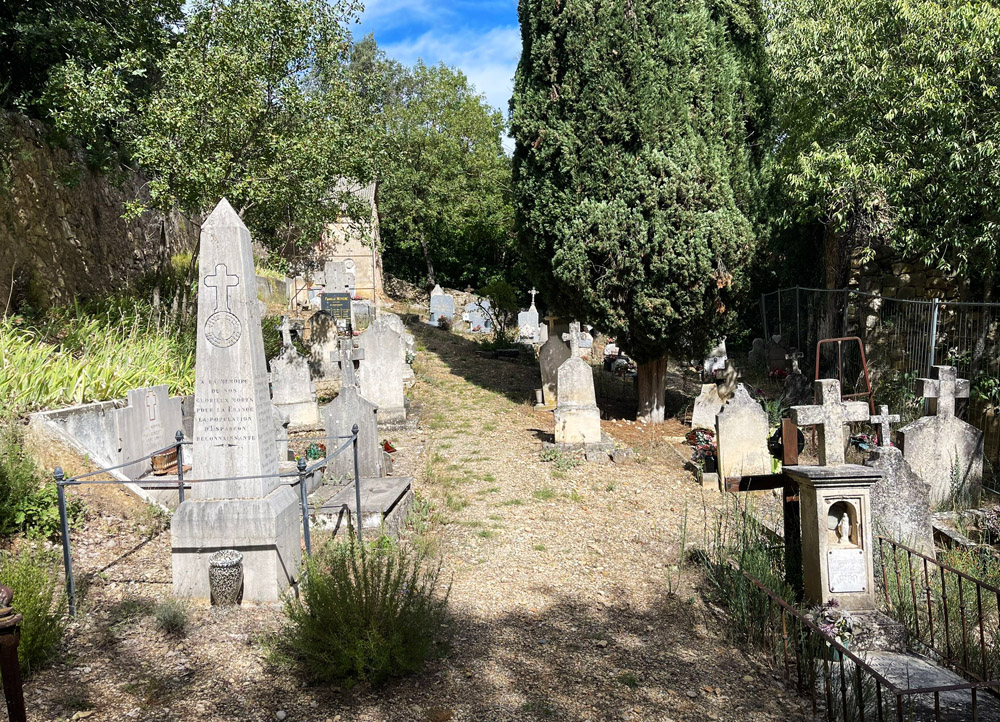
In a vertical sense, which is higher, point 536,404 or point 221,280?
point 221,280

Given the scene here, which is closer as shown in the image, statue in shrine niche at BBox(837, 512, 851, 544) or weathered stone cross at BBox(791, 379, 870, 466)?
statue in shrine niche at BBox(837, 512, 851, 544)

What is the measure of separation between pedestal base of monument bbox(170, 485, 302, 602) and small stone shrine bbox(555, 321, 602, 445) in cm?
578

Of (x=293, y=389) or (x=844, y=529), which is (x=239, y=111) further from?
(x=844, y=529)

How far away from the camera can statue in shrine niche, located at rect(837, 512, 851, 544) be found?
5.29 metres

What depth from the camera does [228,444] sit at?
204 inches

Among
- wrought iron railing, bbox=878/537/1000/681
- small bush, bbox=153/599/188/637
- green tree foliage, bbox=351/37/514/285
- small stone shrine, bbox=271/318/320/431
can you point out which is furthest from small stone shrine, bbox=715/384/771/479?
green tree foliage, bbox=351/37/514/285

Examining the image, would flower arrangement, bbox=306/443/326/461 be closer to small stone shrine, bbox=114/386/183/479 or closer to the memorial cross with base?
small stone shrine, bbox=114/386/183/479

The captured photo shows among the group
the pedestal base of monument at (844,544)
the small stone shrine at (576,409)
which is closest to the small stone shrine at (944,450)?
the pedestal base of monument at (844,544)

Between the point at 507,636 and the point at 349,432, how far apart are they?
3.98 metres

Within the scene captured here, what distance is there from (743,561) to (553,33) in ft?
32.1

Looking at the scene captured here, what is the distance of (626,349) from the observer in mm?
12094

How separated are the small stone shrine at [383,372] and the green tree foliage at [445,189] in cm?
1744

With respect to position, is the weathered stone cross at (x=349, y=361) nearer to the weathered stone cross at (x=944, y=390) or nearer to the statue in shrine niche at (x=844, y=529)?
the statue in shrine niche at (x=844, y=529)

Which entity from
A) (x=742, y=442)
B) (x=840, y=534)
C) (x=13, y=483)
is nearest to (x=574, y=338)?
(x=742, y=442)
